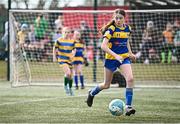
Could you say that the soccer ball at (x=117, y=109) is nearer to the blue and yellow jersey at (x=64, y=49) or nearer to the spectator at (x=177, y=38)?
the blue and yellow jersey at (x=64, y=49)

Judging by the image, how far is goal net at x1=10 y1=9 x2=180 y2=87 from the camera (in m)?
22.6

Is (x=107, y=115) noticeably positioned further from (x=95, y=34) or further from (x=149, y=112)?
(x=95, y=34)

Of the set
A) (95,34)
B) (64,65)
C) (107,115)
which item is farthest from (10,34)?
(107,115)

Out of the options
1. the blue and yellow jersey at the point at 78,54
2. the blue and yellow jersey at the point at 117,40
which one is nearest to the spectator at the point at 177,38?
the blue and yellow jersey at the point at 78,54

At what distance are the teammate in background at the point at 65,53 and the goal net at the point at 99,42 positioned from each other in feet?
14.7

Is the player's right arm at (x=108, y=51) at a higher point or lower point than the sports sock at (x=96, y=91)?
higher

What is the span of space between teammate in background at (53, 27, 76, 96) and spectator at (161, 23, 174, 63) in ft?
28.7

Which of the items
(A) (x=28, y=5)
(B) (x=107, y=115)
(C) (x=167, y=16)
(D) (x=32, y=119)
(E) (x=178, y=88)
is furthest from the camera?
(C) (x=167, y=16)

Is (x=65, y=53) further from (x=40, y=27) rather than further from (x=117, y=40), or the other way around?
(x=40, y=27)

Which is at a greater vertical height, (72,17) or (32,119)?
(72,17)

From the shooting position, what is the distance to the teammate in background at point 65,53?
15.9 metres

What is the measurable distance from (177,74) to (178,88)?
17.4 feet

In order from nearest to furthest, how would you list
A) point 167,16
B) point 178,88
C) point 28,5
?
1. point 178,88
2. point 28,5
3. point 167,16

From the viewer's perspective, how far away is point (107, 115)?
10.9 metres
